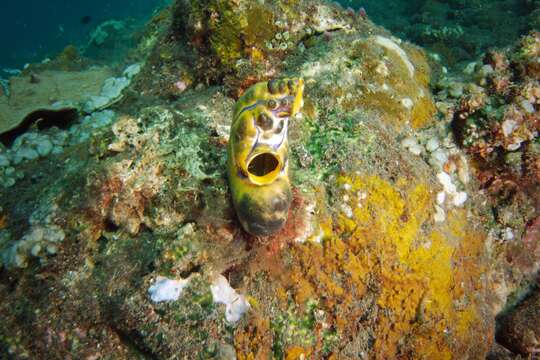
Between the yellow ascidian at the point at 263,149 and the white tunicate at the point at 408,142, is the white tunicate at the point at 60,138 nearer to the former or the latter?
the yellow ascidian at the point at 263,149

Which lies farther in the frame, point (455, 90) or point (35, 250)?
point (455, 90)

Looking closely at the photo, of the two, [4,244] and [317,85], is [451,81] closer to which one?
[317,85]

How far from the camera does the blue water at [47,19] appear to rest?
114ft

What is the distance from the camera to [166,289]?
2395 mm

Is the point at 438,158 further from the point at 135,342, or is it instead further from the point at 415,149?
the point at 135,342

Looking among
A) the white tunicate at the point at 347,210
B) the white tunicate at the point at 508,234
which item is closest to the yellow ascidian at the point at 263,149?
the white tunicate at the point at 347,210

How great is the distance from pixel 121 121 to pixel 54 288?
148cm

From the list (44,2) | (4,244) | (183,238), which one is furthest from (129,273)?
(44,2)

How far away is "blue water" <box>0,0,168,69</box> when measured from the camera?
1365 inches

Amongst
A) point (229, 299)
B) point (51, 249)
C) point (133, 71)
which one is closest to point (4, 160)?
point (133, 71)

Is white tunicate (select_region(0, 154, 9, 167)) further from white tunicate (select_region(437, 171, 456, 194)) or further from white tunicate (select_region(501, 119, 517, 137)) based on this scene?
white tunicate (select_region(501, 119, 517, 137))

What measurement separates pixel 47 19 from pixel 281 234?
7111 cm

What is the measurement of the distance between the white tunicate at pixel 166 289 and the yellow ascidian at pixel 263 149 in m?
0.64

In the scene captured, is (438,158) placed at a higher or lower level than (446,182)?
higher
